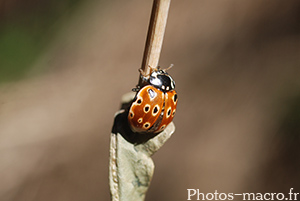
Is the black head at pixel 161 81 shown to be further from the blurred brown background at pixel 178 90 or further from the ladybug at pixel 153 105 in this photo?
the blurred brown background at pixel 178 90

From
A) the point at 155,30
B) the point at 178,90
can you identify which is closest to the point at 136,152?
the point at 155,30

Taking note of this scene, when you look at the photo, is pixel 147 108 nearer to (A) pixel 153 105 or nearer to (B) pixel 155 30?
(A) pixel 153 105

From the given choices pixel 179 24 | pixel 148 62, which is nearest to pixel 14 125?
pixel 179 24

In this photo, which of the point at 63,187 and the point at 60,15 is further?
the point at 63,187

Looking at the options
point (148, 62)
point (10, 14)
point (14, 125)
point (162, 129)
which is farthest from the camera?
point (14, 125)

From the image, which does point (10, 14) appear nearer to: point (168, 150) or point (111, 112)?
point (111, 112)

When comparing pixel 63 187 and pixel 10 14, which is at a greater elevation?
pixel 10 14
